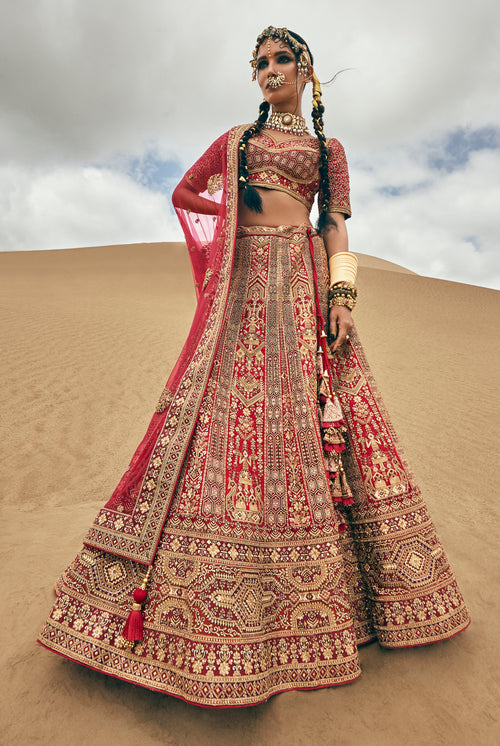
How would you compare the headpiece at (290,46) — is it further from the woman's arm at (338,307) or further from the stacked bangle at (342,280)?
the stacked bangle at (342,280)

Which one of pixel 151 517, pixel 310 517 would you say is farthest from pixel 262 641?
pixel 151 517

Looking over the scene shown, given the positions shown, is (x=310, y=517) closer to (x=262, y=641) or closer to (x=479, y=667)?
(x=262, y=641)

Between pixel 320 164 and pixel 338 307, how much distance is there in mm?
818

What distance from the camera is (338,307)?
7.52ft

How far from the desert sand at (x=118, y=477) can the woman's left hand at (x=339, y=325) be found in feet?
4.87

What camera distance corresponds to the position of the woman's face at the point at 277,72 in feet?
7.81

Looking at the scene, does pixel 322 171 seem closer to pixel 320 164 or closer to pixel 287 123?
pixel 320 164

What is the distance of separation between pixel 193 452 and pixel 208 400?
0.79 feet

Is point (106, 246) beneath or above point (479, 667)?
above

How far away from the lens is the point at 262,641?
164 centimetres

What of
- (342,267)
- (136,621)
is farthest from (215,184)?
(136,621)

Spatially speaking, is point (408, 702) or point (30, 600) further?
point (30, 600)

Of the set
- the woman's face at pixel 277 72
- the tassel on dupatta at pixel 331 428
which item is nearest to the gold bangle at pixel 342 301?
the tassel on dupatta at pixel 331 428

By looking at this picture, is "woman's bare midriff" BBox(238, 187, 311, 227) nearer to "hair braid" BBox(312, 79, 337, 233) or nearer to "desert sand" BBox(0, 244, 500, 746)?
"hair braid" BBox(312, 79, 337, 233)
